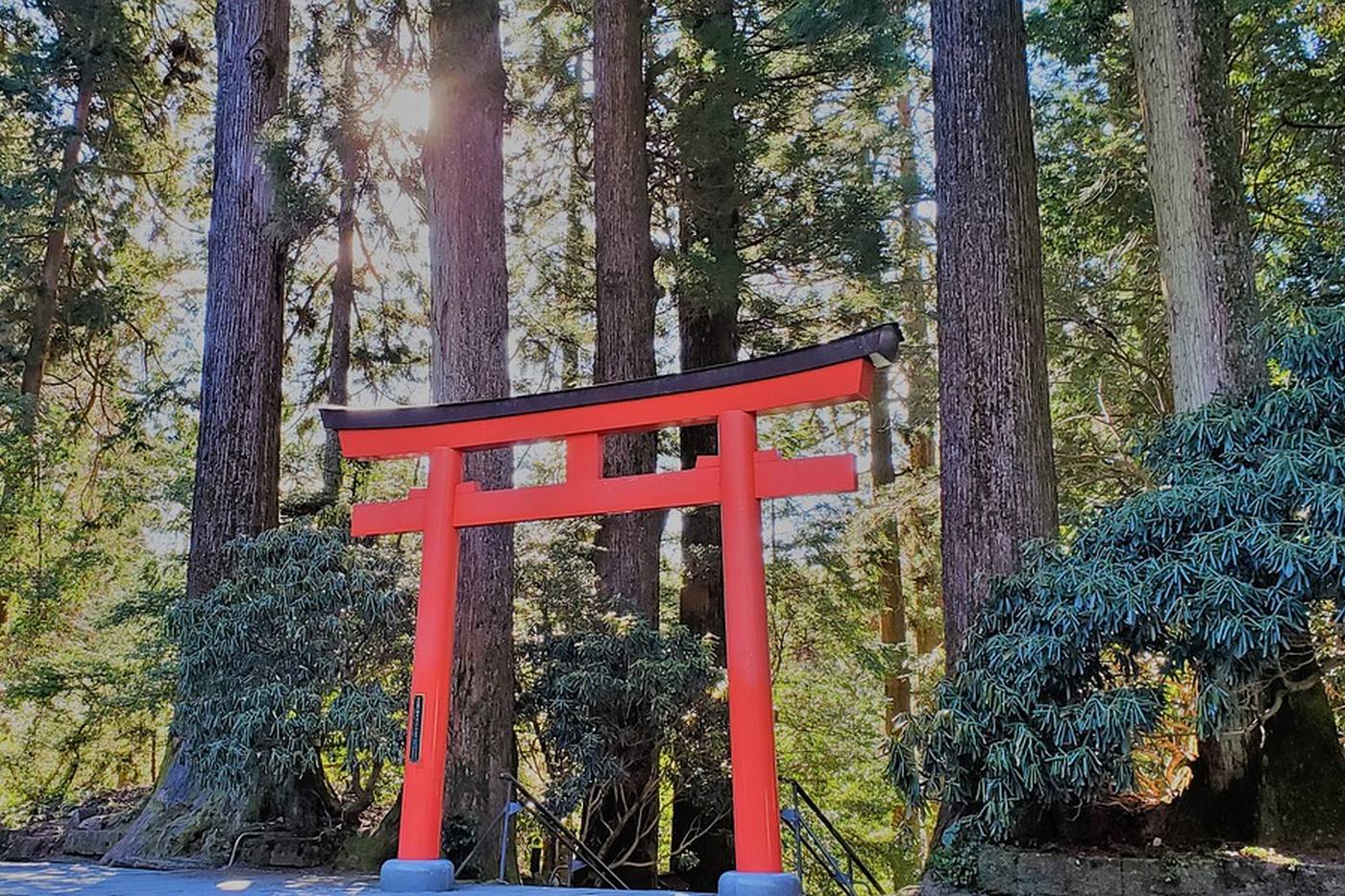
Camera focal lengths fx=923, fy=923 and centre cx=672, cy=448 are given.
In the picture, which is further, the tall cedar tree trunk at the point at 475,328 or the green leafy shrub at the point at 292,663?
the tall cedar tree trunk at the point at 475,328

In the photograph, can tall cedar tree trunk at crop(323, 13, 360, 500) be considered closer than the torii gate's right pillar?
No

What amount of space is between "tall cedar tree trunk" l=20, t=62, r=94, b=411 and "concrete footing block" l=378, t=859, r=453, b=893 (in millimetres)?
7684

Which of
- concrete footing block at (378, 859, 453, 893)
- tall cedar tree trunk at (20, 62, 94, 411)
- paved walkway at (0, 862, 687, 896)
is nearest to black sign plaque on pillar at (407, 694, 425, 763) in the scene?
concrete footing block at (378, 859, 453, 893)

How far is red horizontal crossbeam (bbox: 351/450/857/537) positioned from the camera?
4043 mm

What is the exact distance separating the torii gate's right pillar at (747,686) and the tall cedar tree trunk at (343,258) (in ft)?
13.8

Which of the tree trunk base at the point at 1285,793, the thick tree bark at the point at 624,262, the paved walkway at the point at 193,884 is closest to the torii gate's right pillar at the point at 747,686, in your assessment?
the paved walkway at the point at 193,884

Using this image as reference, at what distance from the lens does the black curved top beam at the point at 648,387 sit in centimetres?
396

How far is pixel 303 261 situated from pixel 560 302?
2.59 meters

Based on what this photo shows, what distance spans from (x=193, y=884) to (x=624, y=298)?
492 cm

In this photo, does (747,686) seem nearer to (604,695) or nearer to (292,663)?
(604,695)

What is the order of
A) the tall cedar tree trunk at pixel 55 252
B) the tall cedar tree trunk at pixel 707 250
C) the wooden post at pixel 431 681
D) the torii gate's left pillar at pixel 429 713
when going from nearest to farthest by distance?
1. the torii gate's left pillar at pixel 429 713
2. the wooden post at pixel 431 681
3. the tall cedar tree trunk at pixel 707 250
4. the tall cedar tree trunk at pixel 55 252

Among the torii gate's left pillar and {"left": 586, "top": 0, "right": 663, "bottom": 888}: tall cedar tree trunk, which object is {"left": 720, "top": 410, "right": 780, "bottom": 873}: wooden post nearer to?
the torii gate's left pillar

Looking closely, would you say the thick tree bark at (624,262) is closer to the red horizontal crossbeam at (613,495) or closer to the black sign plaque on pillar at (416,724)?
the red horizontal crossbeam at (613,495)

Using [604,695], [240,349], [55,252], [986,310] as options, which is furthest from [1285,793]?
[55,252]
